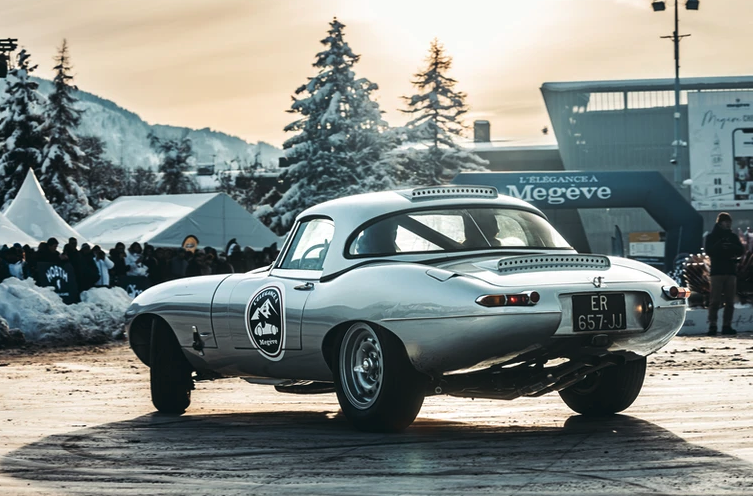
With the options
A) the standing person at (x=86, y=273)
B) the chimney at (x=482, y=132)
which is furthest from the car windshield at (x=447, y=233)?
the chimney at (x=482, y=132)

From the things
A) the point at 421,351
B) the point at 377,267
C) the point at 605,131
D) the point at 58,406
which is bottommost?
the point at 58,406

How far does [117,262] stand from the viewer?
78.2 ft

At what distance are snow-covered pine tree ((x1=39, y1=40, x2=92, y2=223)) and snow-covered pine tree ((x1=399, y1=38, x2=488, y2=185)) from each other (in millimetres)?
17986

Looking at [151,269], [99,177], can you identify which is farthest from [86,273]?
[99,177]

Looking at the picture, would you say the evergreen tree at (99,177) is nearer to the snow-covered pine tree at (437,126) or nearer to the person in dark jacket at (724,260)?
the snow-covered pine tree at (437,126)

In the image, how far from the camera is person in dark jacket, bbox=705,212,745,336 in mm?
18047

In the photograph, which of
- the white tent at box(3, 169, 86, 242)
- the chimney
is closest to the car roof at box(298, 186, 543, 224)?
the white tent at box(3, 169, 86, 242)

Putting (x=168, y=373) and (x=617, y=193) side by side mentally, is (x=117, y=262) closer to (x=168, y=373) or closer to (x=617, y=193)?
(x=168, y=373)

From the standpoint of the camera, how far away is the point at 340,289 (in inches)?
290

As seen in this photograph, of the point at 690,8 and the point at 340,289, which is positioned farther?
the point at 690,8

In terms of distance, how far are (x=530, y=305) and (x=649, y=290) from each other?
959 mm

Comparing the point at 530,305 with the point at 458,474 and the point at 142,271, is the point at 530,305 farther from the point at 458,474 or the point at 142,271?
the point at 142,271

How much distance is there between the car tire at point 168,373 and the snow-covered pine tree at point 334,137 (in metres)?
42.1

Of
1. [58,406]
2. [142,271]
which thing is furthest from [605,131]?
[58,406]
